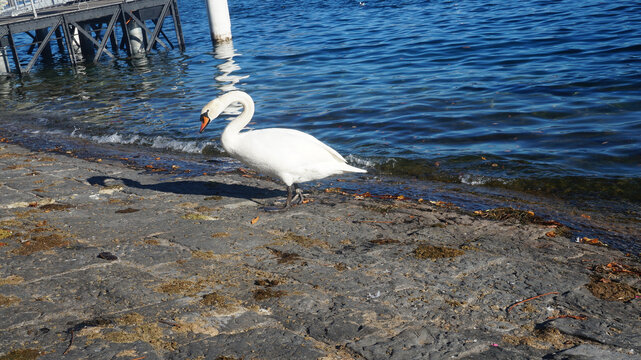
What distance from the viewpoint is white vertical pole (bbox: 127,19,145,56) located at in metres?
27.8

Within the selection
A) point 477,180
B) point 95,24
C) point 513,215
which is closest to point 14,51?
point 95,24

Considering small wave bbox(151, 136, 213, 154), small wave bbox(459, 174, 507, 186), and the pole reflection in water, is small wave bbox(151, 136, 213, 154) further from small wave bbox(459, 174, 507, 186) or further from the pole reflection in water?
small wave bbox(459, 174, 507, 186)

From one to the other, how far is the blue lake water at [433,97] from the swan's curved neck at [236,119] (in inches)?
95.6

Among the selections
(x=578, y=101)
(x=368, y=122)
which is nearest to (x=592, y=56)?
(x=578, y=101)

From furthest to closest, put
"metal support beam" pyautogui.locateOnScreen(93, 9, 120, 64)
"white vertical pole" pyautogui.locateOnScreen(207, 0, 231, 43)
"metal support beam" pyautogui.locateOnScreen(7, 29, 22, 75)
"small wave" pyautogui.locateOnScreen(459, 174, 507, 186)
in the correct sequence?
"white vertical pole" pyautogui.locateOnScreen(207, 0, 231, 43) → "metal support beam" pyautogui.locateOnScreen(93, 9, 120, 64) → "metal support beam" pyautogui.locateOnScreen(7, 29, 22, 75) → "small wave" pyautogui.locateOnScreen(459, 174, 507, 186)

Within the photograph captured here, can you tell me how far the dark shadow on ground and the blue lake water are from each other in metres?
2.06

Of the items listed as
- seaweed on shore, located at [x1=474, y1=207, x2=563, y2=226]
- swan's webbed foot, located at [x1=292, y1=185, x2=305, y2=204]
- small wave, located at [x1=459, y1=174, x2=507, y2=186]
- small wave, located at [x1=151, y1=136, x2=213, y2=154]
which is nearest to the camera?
seaweed on shore, located at [x1=474, y1=207, x2=563, y2=226]

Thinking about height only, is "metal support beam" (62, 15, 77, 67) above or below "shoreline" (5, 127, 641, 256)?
above

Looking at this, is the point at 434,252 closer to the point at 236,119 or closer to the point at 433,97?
the point at 236,119

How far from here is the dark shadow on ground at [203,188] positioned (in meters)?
7.10

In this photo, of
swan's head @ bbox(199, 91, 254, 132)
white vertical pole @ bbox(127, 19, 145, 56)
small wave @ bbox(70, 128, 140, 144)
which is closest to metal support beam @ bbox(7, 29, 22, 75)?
white vertical pole @ bbox(127, 19, 145, 56)

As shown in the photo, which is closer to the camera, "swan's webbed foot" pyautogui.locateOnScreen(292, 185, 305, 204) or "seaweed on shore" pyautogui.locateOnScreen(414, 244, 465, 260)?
"seaweed on shore" pyautogui.locateOnScreen(414, 244, 465, 260)

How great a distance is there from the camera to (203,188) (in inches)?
289

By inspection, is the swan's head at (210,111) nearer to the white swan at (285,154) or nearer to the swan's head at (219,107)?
the swan's head at (219,107)
